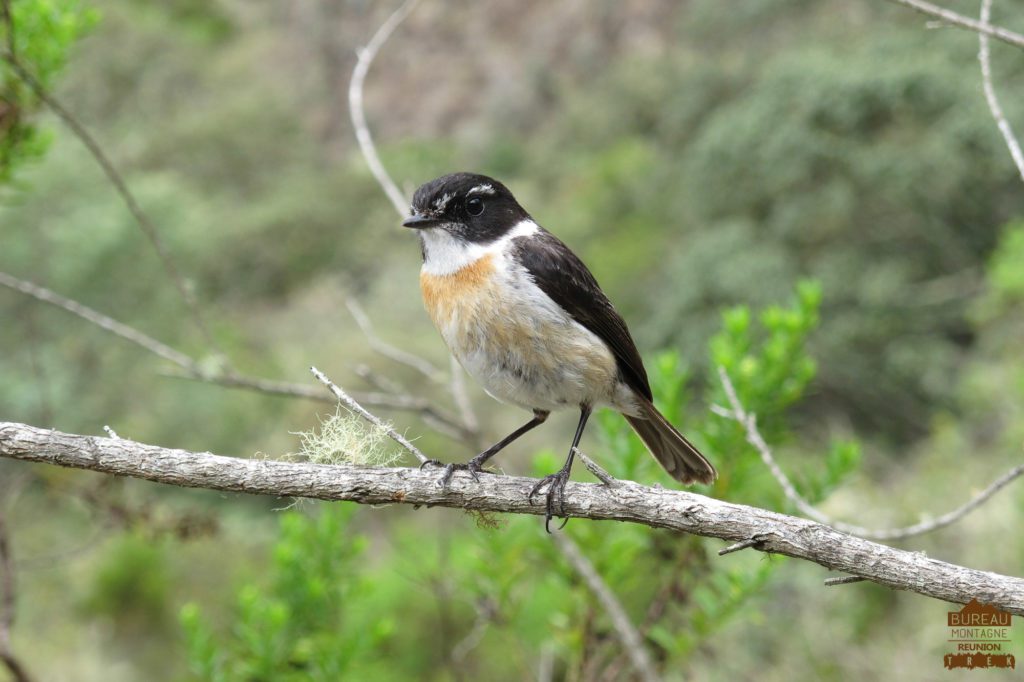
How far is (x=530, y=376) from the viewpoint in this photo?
Result: 290 cm

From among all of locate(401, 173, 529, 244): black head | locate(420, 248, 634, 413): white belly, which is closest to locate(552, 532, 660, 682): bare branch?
locate(420, 248, 634, 413): white belly

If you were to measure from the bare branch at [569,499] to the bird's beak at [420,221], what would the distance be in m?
1.05

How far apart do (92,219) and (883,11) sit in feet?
44.5

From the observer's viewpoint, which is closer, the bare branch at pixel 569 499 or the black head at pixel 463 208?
the bare branch at pixel 569 499

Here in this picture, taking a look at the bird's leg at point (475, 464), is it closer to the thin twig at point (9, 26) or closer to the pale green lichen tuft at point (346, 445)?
the pale green lichen tuft at point (346, 445)

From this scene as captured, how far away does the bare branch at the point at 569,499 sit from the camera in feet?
5.79

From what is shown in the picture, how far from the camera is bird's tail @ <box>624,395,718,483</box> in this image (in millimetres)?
3002

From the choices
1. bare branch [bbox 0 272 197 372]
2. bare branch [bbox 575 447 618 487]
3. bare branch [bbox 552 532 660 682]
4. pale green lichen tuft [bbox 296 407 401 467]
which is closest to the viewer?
bare branch [bbox 575 447 618 487]

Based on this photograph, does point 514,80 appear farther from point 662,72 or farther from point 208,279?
point 208,279

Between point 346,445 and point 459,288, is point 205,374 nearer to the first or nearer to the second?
point 459,288

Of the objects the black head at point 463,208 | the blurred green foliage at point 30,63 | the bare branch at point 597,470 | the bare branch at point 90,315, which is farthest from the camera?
the black head at point 463,208

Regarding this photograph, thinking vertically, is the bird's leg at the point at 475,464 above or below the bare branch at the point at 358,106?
below

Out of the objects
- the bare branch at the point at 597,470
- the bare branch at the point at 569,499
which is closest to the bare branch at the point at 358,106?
the bare branch at the point at 569,499

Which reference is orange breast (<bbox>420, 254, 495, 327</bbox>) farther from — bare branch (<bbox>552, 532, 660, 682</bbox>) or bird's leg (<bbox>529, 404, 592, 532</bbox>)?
bare branch (<bbox>552, 532, 660, 682</bbox>)
